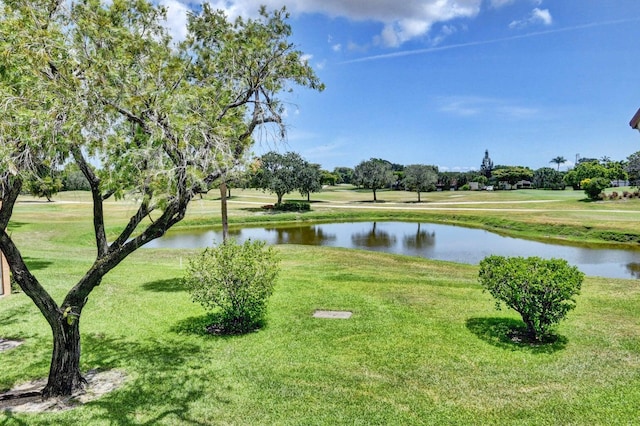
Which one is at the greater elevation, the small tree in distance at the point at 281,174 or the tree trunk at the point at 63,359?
the small tree in distance at the point at 281,174

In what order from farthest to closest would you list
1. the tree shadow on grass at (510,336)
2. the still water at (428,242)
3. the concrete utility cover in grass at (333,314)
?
the still water at (428,242), the concrete utility cover in grass at (333,314), the tree shadow on grass at (510,336)

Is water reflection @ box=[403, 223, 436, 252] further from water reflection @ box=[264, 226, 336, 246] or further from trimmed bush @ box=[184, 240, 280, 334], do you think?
trimmed bush @ box=[184, 240, 280, 334]

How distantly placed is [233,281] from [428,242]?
78.1ft

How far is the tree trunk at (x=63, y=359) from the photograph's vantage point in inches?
255

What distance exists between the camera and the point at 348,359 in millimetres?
8047

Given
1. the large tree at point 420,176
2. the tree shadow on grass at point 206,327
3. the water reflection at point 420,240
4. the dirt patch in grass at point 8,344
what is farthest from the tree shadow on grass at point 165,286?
the large tree at point 420,176

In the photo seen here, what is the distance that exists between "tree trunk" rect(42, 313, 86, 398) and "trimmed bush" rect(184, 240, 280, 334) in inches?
121

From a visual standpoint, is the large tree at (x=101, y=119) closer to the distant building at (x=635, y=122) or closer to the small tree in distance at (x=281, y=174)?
the distant building at (x=635, y=122)

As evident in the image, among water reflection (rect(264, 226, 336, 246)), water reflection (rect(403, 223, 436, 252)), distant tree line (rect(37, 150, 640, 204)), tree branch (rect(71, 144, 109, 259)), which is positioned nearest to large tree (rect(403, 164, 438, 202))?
distant tree line (rect(37, 150, 640, 204))

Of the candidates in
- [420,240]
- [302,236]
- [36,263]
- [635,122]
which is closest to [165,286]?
[36,263]

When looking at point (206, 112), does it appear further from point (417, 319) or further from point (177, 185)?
point (417, 319)

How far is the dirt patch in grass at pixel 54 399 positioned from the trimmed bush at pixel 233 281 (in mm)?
2520

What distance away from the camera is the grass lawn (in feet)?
19.9

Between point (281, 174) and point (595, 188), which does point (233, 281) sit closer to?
point (281, 174)
